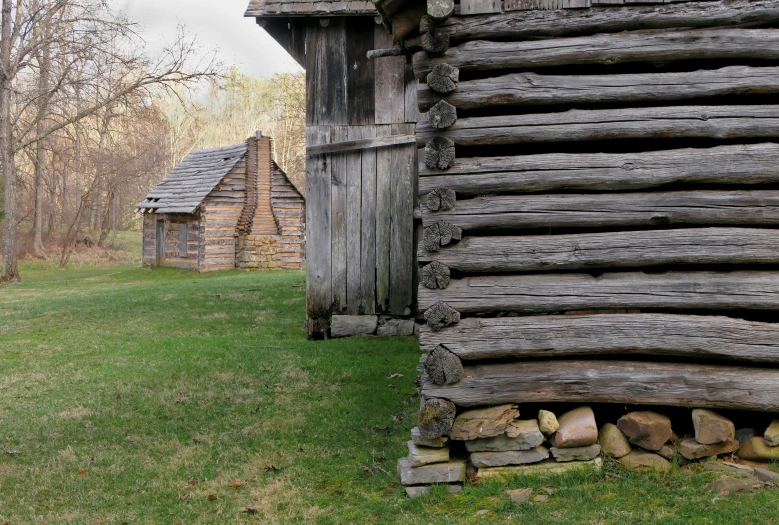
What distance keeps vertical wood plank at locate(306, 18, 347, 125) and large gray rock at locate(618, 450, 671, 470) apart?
7.65 metres

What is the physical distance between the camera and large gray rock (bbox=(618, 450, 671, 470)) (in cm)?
512

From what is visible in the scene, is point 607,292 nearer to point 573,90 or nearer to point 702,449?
point 702,449

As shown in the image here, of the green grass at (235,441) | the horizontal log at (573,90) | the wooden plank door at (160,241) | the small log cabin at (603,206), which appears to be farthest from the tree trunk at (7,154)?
the small log cabin at (603,206)

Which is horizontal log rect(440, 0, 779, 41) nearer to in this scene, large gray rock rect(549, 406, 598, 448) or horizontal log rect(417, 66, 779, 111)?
horizontal log rect(417, 66, 779, 111)

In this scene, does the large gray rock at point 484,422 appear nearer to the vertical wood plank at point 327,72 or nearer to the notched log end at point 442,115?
the notched log end at point 442,115

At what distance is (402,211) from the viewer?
1141cm

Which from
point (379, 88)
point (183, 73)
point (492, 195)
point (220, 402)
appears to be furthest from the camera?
point (183, 73)

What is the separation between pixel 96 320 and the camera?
14828 millimetres

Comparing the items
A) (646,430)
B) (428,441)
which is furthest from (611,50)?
(428,441)

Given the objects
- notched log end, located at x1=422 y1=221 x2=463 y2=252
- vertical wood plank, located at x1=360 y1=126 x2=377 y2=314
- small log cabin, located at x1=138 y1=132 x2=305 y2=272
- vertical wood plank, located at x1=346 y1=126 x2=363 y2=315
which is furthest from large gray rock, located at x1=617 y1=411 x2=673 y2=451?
small log cabin, located at x1=138 y1=132 x2=305 y2=272

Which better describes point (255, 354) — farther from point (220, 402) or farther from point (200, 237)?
point (200, 237)

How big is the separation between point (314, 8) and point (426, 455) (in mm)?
7965

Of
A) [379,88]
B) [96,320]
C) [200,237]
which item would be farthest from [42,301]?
[379,88]

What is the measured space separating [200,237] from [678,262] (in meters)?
24.8
